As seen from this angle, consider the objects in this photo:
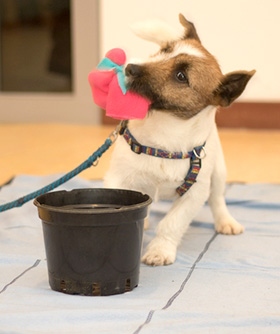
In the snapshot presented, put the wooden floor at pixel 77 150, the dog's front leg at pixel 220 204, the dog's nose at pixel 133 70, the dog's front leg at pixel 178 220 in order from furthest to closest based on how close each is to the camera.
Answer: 1. the wooden floor at pixel 77 150
2. the dog's front leg at pixel 220 204
3. the dog's front leg at pixel 178 220
4. the dog's nose at pixel 133 70

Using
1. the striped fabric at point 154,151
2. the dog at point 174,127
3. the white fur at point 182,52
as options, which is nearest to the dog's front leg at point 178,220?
the dog at point 174,127

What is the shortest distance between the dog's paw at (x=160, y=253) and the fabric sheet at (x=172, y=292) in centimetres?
3

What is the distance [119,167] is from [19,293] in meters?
0.58

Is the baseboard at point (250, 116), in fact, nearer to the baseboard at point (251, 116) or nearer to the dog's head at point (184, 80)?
the baseboard at point (251, 116)

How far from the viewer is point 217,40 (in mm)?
5520

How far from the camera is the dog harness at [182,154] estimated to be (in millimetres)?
1957

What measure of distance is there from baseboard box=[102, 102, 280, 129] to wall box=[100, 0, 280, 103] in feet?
0.22

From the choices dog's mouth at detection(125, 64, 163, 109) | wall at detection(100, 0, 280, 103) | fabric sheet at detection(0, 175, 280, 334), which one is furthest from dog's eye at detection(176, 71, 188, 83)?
wall at detection(100, 0, 280, 103)

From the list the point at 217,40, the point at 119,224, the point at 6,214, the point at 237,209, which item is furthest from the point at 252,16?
the point at 119,224

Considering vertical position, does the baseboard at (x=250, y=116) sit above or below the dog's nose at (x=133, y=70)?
below

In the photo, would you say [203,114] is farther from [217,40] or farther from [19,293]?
[217,40]

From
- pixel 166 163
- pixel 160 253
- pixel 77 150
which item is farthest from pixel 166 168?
pixel 77 150

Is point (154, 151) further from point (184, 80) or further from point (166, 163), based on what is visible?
point (184, 80)

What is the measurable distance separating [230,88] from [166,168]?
0.34 meters
